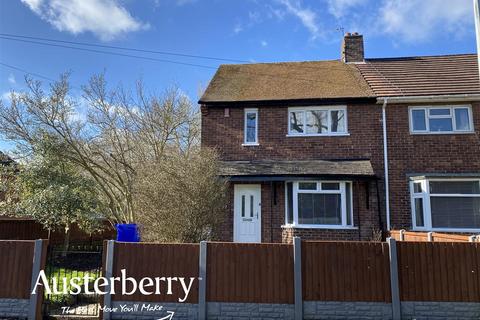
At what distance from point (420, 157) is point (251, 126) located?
5989 mm

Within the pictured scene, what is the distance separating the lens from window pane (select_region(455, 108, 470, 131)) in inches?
496

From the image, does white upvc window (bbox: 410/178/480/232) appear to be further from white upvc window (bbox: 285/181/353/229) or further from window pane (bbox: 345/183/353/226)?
white upvc window (bbox: 285/181/353/229)

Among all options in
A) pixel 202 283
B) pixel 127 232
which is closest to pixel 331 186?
pixel 127 232

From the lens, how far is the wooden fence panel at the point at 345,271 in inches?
256

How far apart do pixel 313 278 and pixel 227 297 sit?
159cm

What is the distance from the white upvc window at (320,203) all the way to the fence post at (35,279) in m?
7.51

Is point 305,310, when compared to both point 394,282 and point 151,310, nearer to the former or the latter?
point 394,282

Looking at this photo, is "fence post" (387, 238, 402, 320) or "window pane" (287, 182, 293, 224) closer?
"fence post" (387, 238, 402, 320)

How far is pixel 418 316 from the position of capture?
639 cm

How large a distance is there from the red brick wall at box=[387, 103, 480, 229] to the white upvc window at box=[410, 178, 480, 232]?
350 mm

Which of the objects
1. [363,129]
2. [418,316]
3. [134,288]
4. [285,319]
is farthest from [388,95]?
[134,288]

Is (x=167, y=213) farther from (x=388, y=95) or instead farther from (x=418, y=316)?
(x=388, y=95)

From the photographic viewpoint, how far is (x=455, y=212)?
39.1 ft

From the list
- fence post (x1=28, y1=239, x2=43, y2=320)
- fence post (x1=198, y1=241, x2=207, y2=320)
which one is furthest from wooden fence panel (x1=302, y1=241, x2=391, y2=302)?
fence post (x1=28, y1=239, x2=43, y2=320)
